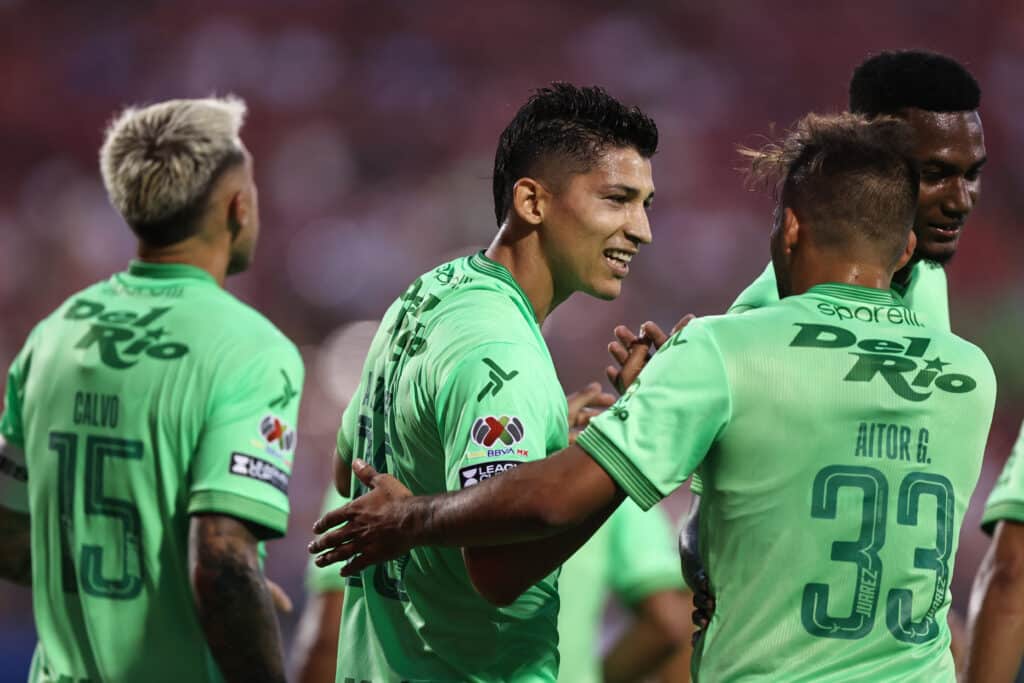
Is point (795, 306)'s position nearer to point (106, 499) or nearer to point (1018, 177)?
point (106, 499)

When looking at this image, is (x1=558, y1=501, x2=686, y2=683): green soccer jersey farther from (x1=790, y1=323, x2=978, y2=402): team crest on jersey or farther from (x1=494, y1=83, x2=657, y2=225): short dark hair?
(x1=790, y1=323, x2=978, y2=402): team crest on jersey

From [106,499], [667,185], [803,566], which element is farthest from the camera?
[667,185]

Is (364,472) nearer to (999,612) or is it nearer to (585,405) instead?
(585,405)

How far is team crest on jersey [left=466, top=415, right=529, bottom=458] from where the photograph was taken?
275 centimetres

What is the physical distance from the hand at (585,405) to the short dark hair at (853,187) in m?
1.02

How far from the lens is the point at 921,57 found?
449cm

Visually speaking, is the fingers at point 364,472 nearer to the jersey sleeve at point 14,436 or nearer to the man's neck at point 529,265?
the man's neck at point 529,265

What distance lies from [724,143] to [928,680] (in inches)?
443

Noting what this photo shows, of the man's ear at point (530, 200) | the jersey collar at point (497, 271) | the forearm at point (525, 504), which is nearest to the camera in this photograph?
the forearm at point (525, 504)

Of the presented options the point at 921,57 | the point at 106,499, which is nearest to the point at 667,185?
the point at 921,57

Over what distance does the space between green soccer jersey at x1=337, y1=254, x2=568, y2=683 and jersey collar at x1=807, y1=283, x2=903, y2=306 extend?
2.00ft

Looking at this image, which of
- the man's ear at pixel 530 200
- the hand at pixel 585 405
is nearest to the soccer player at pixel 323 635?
the hand at pixel 585 405

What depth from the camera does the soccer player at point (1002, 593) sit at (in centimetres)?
433

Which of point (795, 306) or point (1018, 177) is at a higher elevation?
point (1018, 177)
